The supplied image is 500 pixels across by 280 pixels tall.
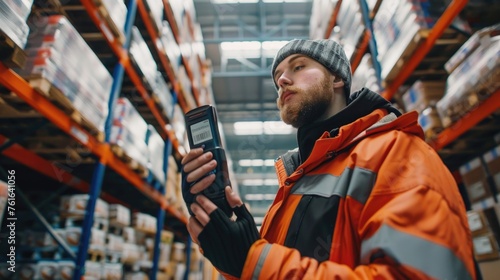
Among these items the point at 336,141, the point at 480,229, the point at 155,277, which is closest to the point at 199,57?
the point at 155,277

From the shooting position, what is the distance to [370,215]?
98cm

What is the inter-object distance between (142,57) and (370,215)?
433 centimetres

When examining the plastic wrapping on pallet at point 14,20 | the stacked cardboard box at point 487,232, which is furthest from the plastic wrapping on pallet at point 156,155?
the stacked cardboard box at point 487,232

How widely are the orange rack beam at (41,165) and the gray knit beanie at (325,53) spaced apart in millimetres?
2534

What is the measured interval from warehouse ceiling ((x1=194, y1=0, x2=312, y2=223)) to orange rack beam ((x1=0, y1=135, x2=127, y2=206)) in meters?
5.97

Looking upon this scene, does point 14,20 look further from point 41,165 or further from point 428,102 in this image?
point 428,102

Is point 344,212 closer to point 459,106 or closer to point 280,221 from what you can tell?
point 280,221

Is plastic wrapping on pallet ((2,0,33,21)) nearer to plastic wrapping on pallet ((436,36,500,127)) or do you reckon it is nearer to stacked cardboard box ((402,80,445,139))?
plastic wrapping on pallet ((436,36,500,127))

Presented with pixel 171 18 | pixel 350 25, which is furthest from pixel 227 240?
pixel 171 18

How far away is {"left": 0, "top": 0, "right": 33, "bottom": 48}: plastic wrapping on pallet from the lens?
208 cm

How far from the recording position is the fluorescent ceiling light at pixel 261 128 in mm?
12921

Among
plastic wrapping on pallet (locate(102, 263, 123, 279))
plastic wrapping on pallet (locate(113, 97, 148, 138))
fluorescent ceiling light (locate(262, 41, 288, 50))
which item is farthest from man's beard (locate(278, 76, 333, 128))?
fluorescent ceiling light (locate(262, 41, 288, 50))

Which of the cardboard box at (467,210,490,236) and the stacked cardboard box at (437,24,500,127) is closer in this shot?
the stacked cardboard box at (437,24,500,127)

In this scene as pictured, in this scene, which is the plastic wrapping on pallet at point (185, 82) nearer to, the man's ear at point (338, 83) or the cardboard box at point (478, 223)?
the man's ear at point (338, 83)
